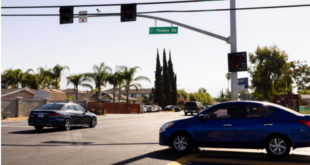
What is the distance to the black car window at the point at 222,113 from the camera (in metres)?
9.07

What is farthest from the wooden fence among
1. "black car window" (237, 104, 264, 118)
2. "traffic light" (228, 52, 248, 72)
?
"black car window" (237, 104, 264, 118)

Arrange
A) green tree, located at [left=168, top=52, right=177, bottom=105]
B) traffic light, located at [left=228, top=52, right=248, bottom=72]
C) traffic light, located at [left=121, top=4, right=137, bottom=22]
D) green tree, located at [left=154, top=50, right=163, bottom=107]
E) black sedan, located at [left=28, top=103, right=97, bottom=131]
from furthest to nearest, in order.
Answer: green tree, located at [left=168, top=52, right=177, bottom=105] < green tree, located at [left=154, top=50, right=163, bottom=107] < black sedan, located at [left=28, top=103, right=97, bottom=131] < traffic light, located at [left=121, top=4, right=137, bottom=22] < traffic light, located at [left=228, top=52, right=248, bottom=72]

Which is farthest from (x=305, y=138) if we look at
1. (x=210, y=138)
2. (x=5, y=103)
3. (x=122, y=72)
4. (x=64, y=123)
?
(x=122, y=72)

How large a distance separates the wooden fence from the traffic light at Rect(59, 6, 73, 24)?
25557mm

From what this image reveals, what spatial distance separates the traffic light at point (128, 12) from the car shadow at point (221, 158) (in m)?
7.91

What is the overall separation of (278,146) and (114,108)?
132 ft

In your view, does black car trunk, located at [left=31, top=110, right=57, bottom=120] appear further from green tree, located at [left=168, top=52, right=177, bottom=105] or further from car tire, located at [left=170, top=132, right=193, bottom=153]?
green tree, located at [left=168, top=52, right=177, bottom=105]

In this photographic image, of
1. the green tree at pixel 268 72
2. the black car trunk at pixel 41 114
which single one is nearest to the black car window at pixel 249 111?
the black car trunk at pixel 41 114

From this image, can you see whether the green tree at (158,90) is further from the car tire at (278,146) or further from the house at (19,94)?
the car tire at (278,146)

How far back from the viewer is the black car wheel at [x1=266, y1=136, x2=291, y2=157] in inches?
331

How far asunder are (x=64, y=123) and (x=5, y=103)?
15319mm

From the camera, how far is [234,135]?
881 cm

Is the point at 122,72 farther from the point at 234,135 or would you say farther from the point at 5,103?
the point at 234,135

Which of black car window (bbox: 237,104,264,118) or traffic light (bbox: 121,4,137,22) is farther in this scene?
traffic light (bbox: 121,4,137,22)
